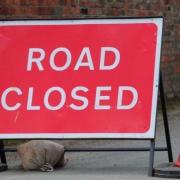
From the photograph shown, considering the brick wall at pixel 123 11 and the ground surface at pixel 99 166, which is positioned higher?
the brick wall at pixel 123 11

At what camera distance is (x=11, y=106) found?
26.7ft

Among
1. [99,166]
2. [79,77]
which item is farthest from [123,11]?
[79,77]

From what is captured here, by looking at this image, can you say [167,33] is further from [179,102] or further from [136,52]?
[136,52]

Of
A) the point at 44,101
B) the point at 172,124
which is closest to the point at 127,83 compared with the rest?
the point at 44,101

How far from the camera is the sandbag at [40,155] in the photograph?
8.10 meters

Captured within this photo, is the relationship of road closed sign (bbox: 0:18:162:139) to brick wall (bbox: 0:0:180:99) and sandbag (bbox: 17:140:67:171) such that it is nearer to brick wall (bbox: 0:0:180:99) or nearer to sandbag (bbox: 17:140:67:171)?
sandbag (bbox: 17:140:67:171)

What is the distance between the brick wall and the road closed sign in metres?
3.31

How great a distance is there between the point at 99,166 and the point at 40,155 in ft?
2.52

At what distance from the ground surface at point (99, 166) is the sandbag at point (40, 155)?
9cm

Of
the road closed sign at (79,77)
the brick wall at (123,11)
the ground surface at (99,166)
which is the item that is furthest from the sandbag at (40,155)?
the brick wall at (123,11)

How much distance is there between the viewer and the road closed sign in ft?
26.1

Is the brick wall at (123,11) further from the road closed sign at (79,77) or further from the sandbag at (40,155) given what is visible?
the sandbag at (40,155)

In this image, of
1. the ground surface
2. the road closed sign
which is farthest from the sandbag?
the road closed sign

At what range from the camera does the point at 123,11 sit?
14.8 m
